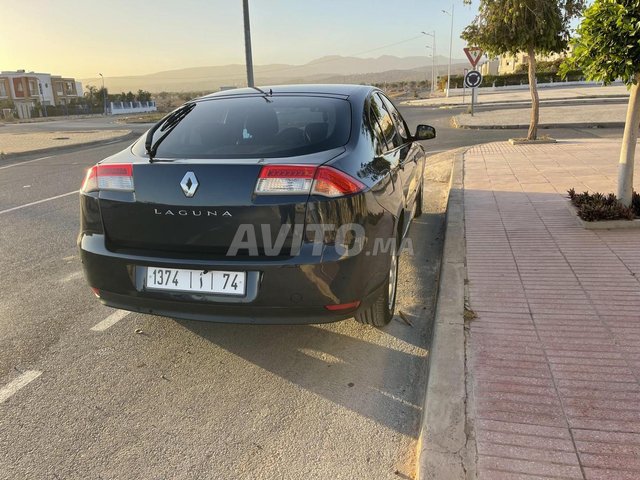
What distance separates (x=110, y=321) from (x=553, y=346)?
3077 mm

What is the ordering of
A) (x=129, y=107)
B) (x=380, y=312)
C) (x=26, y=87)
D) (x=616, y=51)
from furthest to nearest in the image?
(x=26, y=87) < (x=129, y=107) < (x=616, y=51) < (x=380, y=312)

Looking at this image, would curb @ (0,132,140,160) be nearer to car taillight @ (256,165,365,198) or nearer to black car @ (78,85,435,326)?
black car @ (78,85,435,326)

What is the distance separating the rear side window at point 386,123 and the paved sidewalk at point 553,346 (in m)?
1.27

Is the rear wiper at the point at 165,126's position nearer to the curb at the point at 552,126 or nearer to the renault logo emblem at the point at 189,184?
the renault logo emblem at the point at 189,184

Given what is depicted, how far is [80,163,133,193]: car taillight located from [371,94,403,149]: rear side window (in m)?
1.94

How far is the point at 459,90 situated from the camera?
4781cm

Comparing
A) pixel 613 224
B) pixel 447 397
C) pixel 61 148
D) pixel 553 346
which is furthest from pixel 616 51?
pixel 61 148

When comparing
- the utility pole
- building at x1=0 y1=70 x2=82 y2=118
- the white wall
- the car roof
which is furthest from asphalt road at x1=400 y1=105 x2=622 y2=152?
building at x1=0 y1=70 x2=82 y2=118

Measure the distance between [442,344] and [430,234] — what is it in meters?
2.95

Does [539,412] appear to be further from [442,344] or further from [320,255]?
[320,255]

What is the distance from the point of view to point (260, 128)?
10.6ft

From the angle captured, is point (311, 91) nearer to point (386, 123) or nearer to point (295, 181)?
point (386, 123)

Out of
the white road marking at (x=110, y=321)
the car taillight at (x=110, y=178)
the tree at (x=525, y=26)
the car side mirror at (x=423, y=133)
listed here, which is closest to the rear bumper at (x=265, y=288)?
the car taillight at (x=110, y=178)

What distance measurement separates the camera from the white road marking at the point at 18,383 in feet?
9.32
